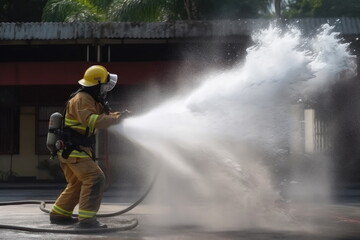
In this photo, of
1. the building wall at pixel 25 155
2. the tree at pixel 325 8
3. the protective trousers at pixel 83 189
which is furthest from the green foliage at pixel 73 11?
the protective trousers at pixel 83 189

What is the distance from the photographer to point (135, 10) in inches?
1061

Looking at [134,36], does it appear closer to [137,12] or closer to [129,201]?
[137,12]

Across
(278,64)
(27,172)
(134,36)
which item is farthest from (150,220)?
(27,172)

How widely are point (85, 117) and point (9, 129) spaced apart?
581 inches

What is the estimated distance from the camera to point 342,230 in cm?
961

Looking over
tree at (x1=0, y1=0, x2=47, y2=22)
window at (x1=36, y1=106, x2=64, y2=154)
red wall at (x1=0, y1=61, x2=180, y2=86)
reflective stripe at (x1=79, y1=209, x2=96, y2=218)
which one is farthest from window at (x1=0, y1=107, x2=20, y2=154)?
reflective stripe at (x1=79, y1=209, x2=96, y2=218)

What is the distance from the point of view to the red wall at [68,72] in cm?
2211

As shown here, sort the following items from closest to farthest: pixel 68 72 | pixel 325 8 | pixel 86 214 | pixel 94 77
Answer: pixel 86 214 < pixel 94 77 < pixel 68 72 < pixel 325 8

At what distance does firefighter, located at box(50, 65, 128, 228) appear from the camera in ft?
31.2

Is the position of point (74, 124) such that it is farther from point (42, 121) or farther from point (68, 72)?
point (42, 121)

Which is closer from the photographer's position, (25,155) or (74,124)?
(74,124)

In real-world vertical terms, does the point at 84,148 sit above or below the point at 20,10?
below

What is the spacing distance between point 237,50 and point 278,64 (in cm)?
1210

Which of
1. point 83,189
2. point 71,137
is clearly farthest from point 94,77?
point 83,189
